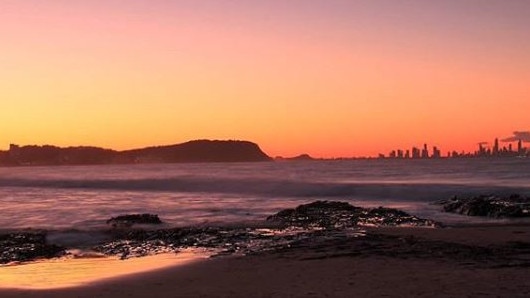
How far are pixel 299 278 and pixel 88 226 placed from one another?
1630 centimetres

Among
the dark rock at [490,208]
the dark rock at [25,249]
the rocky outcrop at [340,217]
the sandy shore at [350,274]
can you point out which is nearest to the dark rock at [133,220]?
the dark rock at [25,249]

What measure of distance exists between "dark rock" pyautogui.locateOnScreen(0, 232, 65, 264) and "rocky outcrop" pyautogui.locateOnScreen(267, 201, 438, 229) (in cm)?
990

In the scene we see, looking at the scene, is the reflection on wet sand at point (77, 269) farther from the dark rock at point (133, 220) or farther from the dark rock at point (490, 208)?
the dark rock at point (490, 208)

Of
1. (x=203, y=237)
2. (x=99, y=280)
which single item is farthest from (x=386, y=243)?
(x=99, y=280)

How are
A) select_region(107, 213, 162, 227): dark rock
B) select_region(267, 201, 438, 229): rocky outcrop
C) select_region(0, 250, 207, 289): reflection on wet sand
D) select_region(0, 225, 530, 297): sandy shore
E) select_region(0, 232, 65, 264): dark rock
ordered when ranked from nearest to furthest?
1. select_region(0, 225, 530, 297): sandy shore
2. select_region(0, 250, 207, 289): reflection on wet sand
3. select_region(0, 232, 65, 264): dark rock
4. select_region(267, 201, 438, 229): rocky outcrop
5. select_region(107, 213, 162, 227): dark rock

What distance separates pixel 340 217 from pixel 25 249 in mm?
14023

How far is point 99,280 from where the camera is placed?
12.3 m

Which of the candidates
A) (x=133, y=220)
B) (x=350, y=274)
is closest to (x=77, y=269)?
(x=350, y=274)

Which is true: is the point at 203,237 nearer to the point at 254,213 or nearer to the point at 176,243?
the point at 176,243

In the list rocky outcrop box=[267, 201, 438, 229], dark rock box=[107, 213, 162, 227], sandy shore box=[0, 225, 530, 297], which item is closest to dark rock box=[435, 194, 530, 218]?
rocky outcrop box=[267, 201, 438, 229]

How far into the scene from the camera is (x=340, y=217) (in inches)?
1047

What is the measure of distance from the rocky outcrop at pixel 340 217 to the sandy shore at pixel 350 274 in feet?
23.3

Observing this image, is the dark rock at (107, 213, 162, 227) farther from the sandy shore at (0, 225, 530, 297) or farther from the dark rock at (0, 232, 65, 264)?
the sandy shore at (0, 225, 530, 297)

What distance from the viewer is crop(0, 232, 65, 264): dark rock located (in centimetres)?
1681
